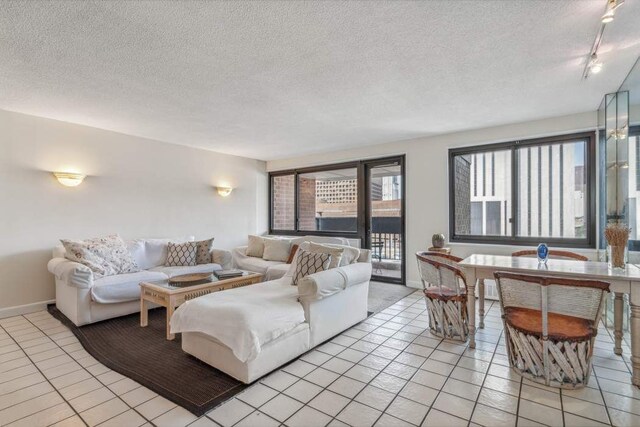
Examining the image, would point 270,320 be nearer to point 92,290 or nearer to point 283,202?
point 92,290

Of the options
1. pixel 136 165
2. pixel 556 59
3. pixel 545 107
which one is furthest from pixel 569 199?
pixel 136 165

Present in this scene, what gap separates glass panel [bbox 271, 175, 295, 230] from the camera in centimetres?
676

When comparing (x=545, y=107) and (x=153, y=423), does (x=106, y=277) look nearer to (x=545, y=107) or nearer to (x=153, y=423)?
(x=153, y=423)

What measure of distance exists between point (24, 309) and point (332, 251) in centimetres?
381

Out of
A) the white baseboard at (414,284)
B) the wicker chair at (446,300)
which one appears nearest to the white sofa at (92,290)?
Answer: the wicker chair at (446,300)

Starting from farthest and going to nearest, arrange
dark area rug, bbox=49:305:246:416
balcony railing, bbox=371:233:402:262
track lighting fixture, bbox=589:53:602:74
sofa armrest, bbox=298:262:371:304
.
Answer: balcony railing, bbox=371:233:402:262 → sofa armrest, bbox=298:262:371:304 → track lighting fixture, bbox=589:53:602:74 → dark area rug, bbox=49:305:246:416

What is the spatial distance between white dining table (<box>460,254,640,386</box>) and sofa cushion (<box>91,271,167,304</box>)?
3506 mm

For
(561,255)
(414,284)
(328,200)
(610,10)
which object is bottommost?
(414,284)

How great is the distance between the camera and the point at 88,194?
4.27 metres

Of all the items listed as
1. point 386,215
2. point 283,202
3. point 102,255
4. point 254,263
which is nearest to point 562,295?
point 386,215

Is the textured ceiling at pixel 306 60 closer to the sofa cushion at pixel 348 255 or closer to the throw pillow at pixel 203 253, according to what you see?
the sofa cushion at pixel 348 255

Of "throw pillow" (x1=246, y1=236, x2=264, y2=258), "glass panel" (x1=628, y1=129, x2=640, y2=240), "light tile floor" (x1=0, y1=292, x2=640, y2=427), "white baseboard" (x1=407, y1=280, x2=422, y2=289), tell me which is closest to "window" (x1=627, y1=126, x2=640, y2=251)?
"glass panel" (x1=628, y1=129, x2=640, y2=240)

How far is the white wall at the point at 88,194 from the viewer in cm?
370

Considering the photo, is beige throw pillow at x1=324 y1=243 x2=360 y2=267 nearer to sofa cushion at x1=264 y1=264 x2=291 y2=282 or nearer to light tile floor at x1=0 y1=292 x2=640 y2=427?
light tile floor at x1=0 y1=292 x2=640 y2=427
